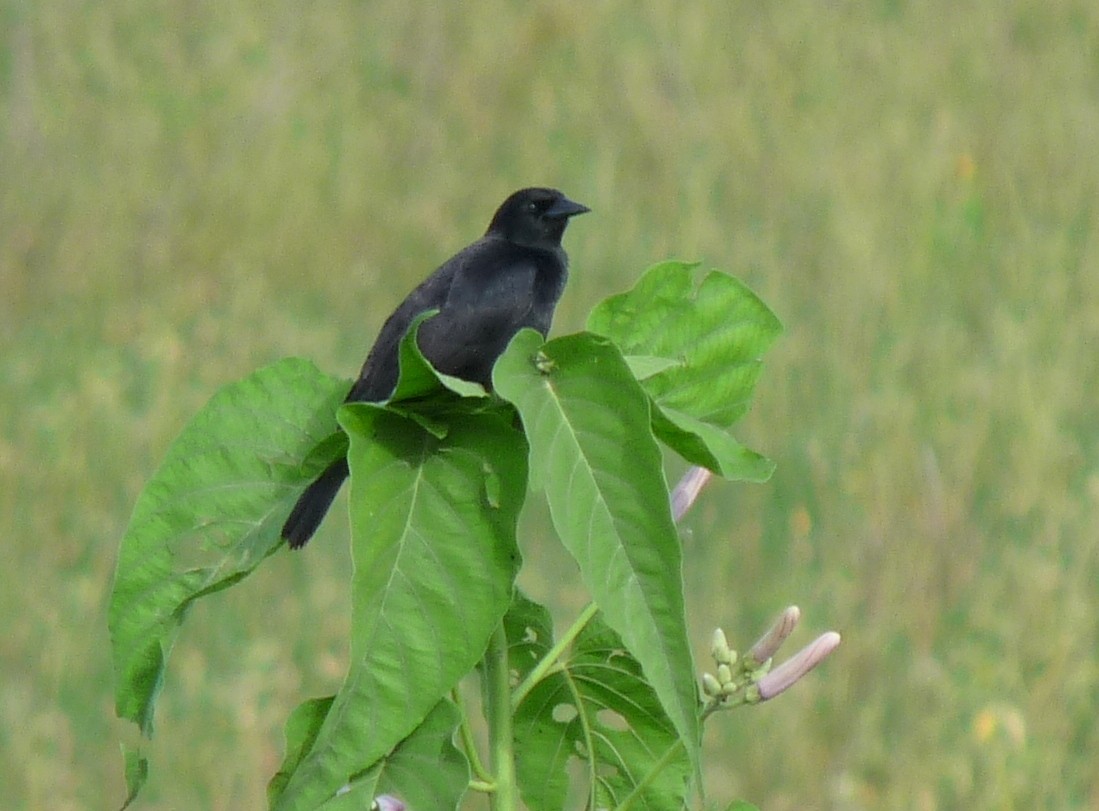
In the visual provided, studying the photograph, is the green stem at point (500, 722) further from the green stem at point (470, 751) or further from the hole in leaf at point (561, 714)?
the hole in leaf at point (561, 714)

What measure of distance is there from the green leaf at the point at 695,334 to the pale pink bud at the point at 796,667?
0.22 m

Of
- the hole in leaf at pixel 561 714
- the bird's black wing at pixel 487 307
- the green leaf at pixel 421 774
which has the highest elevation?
the bird's black wing at pixel 487 307

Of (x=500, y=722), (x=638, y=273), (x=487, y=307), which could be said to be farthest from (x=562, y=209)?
(x=638, y=273)

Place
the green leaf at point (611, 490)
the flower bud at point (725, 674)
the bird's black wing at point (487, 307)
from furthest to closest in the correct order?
the bird's black wing at point (487, 307) → the flower bud at point (725, 674) → the green leaf at point (611, 490)

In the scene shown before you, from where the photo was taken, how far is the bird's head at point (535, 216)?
321cm

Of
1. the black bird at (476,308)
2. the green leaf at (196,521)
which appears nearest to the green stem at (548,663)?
the green leaf at (196,521)

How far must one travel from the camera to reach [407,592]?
50.7 inches

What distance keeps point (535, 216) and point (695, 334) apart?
178 centimetres

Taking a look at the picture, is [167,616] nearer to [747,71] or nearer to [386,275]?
[386,275]

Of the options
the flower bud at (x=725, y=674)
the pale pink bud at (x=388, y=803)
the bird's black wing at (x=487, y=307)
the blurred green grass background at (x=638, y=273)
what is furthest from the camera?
the blurred green grass background at (x=638, y=273)

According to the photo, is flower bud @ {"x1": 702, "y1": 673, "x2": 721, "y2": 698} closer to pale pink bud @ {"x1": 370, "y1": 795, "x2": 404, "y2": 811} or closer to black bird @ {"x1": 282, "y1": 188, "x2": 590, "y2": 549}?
pale pink bud @ {"x1": 370, "y1": 795, "x2": 404, "y2": 811}

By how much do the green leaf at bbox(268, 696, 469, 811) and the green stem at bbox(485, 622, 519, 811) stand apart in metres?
0.07

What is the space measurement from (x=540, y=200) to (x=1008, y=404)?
285 centimetres

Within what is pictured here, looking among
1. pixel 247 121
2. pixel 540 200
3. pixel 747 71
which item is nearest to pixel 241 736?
pixel 540 200
